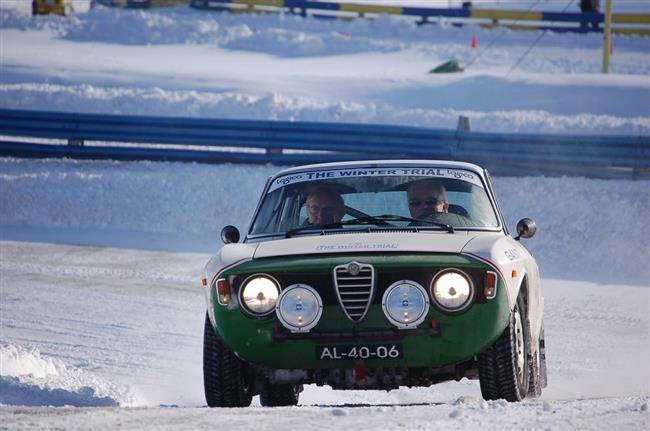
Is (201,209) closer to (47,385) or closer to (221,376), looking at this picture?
(47,385)

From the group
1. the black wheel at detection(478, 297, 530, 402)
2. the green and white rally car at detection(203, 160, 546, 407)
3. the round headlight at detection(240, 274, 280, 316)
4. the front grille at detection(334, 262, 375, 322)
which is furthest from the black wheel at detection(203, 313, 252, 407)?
the black wheel at detection(478, 297, 530, 402)

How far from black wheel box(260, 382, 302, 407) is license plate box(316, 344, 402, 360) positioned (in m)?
0.87

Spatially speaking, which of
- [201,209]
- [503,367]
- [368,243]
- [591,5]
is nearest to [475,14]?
[591,5]

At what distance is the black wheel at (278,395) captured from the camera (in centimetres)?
749

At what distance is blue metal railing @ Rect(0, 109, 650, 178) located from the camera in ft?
53.6

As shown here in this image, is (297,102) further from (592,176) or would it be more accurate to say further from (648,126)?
(592,176)

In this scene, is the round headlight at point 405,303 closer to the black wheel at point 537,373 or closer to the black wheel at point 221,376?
the black wheel at point 221,376

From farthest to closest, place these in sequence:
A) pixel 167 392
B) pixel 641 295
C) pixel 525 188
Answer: pixel 525 188
pixel 641 295
pixel 167 392

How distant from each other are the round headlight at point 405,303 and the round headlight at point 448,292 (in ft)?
0.19

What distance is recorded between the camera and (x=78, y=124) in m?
18.9

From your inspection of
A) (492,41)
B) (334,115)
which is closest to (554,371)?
(334,115)

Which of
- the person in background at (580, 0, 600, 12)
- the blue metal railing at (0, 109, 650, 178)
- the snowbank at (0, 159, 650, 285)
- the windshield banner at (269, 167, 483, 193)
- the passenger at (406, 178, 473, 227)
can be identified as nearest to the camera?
the passenger at (406, 178, 473, 227)

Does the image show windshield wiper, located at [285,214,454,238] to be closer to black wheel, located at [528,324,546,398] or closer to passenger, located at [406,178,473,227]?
passenger, located at [406,178,473,227]

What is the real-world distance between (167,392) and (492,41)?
101ft
